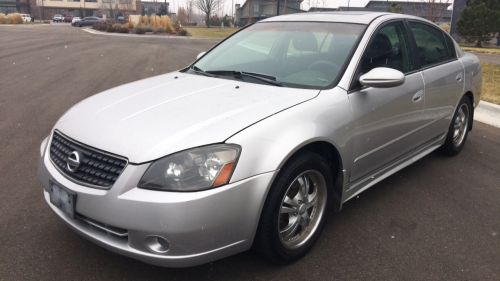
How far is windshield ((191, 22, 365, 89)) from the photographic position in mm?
3191

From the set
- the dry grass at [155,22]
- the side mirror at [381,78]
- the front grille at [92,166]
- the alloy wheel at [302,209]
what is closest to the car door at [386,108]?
the side mirror at [381,78]

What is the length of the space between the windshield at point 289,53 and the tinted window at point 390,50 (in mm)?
165

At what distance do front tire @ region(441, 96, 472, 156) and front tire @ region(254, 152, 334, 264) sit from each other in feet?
8.04

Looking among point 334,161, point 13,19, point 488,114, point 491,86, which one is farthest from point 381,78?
point 13,19

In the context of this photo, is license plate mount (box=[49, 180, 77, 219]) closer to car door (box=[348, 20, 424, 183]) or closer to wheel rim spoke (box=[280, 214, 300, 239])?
wheel rim spoke (box=[280, 214, 300, 239])

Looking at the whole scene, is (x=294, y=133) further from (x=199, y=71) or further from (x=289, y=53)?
(x=199, y=71)

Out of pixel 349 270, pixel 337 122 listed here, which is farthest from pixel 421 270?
pixel 337 122

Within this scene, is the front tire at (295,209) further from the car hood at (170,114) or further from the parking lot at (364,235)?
the car hood at (170,114)

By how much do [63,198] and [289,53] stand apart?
2.17 m

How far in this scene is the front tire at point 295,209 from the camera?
240cm

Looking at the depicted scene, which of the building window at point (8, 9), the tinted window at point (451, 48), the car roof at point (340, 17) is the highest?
the building window at point (8, 9)

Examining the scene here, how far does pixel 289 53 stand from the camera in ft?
11.7

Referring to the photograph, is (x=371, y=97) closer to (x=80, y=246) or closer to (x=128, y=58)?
(x=80, y=246)

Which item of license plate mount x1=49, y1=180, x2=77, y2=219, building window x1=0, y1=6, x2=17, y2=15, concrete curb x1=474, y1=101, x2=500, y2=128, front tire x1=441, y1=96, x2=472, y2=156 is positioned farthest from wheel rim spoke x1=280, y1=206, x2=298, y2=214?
building window x1=0, y1=6, x2=17, y2=15
